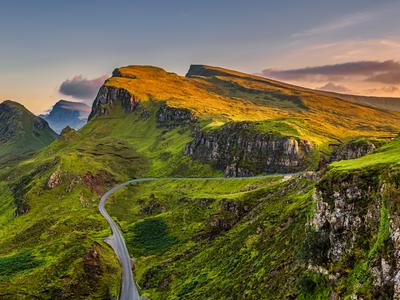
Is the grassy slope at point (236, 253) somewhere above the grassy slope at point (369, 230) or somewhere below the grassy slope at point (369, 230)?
below

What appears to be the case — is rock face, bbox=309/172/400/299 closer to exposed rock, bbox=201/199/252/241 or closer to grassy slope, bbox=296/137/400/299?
grassy slope, bbox=296/137/400/299

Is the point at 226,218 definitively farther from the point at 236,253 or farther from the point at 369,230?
the point at 369,230

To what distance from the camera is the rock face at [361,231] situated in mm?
53594

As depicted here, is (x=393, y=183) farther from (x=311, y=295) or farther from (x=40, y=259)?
(x=40, y=259)

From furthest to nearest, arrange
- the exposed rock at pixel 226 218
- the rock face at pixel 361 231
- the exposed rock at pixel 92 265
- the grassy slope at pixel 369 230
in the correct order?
the exposed rock at pixel 226 218 → the exposed rock at pixel 92 265 → the grassy slope at pixel 369 230 → the rock face at pixel 361 231

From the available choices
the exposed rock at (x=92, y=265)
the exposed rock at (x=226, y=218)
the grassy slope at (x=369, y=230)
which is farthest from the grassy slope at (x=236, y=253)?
the exposed rock at (x=92, y=265)

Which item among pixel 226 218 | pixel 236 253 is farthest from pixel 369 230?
pixel 226 218

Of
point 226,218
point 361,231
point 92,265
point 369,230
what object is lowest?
point 92,265

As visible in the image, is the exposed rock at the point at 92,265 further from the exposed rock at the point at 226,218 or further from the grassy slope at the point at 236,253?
the exposed rock at the point at 226,218

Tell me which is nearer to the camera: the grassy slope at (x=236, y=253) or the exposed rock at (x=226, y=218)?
the grassy slope at (x=236, y=253)

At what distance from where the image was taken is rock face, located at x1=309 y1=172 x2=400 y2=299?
53.6m

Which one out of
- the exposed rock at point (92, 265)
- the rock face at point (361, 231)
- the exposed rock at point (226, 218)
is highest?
the rock face at point (361, 231)

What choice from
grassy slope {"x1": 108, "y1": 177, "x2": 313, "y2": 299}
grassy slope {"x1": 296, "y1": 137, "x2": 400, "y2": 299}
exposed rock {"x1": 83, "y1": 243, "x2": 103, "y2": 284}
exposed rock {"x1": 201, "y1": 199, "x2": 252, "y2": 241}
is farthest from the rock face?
exposed rock {"x1": 83, "y1": 243, "x2": 103, "y2": 284}

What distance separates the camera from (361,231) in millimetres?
63875
